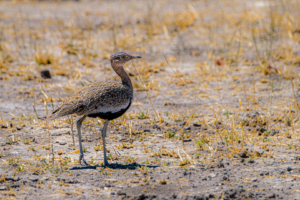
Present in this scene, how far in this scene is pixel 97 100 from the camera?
4.61 metres

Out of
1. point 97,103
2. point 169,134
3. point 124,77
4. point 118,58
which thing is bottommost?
point 169,134

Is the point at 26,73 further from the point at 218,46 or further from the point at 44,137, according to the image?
the point at 218,46

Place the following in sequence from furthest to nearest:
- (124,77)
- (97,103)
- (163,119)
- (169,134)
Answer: (163,119), (169,134), (124,77), (97,103)

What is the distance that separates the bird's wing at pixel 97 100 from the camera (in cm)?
454

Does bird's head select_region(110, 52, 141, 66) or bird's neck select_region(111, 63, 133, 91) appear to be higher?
bird's head select_region(110, 52, 141, 66)

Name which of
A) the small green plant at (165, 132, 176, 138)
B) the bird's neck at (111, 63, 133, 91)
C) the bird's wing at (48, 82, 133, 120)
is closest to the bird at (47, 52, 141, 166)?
the bird's wing at (48, 82, 133, 120)

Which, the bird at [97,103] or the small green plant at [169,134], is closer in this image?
the bird at [97,103]

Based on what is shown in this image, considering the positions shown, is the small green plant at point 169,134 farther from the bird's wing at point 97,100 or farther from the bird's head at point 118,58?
the bird's head at point 118,58

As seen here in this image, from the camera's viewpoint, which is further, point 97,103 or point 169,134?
point 169,134

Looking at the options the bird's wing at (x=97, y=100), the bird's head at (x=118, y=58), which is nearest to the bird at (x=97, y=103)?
the bird's wing at (x=97, y=100)

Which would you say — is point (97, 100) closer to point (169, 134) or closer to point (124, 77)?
point (124, 77)

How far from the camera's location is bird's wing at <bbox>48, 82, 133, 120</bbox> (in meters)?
4.54

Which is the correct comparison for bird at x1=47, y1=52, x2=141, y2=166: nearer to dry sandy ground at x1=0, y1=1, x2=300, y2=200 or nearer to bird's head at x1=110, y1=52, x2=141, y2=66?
bird's head at x1=110, y1=52, x2=141, y2=66

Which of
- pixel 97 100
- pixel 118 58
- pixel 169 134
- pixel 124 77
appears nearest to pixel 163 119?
pixel 169 134
